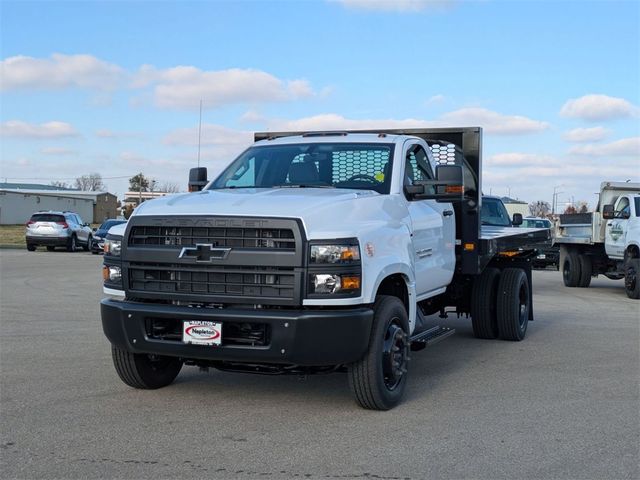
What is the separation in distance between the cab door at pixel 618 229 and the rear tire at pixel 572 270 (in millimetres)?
1391

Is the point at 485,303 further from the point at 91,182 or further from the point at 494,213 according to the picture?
the point at 91,182

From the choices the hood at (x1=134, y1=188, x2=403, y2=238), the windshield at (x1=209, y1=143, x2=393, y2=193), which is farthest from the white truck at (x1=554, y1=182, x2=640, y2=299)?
the hood at (x1=134, y1=188, x2=403, y2=238)

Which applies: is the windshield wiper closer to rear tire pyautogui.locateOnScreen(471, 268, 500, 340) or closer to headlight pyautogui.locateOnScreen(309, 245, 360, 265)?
headlight pyautogui.locateOnScreen(309, 245, 360, 265)

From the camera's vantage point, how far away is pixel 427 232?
711 cm

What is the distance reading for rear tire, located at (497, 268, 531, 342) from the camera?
9539 millimetres

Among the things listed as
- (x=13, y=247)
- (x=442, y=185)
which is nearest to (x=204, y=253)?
(x=442, y=185)

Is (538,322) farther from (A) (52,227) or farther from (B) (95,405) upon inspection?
(A) (52,227)

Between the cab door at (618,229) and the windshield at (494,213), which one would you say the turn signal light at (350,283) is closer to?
the windshield at (494,213)

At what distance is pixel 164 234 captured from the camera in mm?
5754

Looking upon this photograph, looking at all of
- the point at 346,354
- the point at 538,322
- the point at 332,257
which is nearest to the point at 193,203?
the point at 332,257

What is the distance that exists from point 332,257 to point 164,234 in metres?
1.26

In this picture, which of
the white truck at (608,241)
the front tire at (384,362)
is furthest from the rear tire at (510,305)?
the white truck at (608,241)

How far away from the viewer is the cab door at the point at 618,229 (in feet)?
54.2

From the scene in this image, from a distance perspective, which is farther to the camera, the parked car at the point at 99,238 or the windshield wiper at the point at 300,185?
the parked car at the point at 99,238
